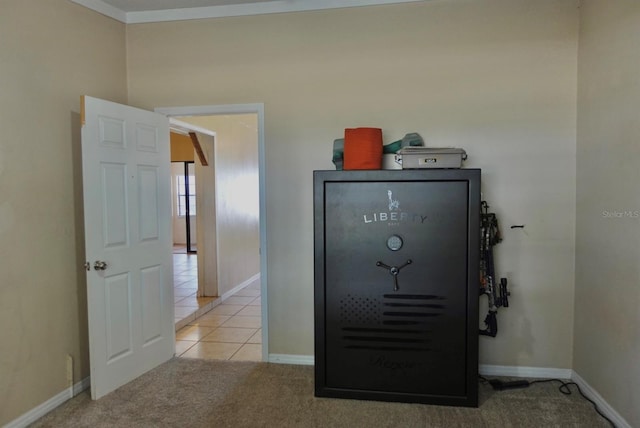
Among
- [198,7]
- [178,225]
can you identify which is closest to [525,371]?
[198,7]

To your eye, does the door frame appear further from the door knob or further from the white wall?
the white wall

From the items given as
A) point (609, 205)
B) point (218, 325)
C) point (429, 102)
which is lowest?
point (218, 325)

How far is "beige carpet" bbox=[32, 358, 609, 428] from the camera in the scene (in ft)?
8.19

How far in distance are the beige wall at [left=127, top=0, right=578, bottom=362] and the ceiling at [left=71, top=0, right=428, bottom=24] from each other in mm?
56

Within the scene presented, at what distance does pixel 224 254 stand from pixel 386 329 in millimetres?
3217

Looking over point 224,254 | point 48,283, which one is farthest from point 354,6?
point 224,254

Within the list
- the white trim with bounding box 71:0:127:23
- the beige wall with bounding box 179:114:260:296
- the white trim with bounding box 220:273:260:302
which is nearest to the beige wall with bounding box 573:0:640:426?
the white trim with bounding box 71:0:127:23

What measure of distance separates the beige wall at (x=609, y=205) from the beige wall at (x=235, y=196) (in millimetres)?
3681

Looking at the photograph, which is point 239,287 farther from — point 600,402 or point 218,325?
point 600,402

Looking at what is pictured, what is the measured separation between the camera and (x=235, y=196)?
19.3 ft

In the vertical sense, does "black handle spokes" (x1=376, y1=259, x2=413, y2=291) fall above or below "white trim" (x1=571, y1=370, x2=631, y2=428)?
above

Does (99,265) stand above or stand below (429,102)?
below

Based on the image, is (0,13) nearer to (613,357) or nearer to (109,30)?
(109,30)

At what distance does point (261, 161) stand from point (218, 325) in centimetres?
205
